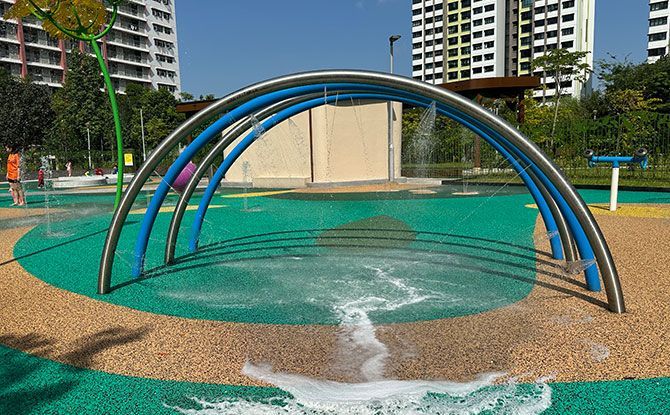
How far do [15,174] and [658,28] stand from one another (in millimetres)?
100213

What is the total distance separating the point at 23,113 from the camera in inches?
1917

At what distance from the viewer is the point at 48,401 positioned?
308 cm

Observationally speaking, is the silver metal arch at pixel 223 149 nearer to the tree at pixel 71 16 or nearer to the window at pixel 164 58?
the tree at pixel 71 16

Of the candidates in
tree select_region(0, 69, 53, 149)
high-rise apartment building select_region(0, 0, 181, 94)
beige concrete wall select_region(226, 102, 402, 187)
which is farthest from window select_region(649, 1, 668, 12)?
tree select_region(0, 69, 53, 149)

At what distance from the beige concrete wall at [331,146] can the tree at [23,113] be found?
1440 inches

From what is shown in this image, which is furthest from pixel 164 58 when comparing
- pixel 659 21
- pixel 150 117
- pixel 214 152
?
pixel 214 152

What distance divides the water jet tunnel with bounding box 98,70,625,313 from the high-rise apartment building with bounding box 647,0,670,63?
95.3 meters

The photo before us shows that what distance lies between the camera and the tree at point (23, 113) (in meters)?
47.3

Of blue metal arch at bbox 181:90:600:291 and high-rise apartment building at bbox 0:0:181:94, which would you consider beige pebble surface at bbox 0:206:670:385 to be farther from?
high-rise apartment building at bbox 0:0:181:94

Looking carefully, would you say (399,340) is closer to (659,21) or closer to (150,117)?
(150,117)

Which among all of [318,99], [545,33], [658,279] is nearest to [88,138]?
[318,99]

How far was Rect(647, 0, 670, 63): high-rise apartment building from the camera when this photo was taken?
8044 centimetres

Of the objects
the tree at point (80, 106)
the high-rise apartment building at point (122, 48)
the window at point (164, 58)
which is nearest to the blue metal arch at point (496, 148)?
the tree at point (80, 106)

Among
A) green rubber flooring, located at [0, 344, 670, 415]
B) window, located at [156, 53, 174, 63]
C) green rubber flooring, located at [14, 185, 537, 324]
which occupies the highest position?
window, located at [156, 53, 174, 63]
